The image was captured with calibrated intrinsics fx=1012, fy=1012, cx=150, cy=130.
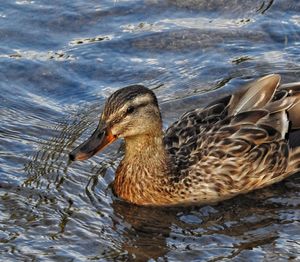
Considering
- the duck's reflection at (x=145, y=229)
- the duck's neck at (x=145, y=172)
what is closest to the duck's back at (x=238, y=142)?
the duck's neck at (x=145, y=172)

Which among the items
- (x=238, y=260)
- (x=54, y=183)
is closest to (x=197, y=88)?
(x=54, y=183)

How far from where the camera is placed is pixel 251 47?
39.3 feet

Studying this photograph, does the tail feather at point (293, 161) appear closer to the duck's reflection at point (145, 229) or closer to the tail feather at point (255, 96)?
the tail feather at point (255, 96)

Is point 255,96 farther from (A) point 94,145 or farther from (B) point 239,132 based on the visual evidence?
(A) point 94,145

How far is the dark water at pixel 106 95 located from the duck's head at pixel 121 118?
553 millimetres

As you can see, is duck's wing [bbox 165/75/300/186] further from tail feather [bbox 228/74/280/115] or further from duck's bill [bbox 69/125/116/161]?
duck's bill [bbox 69/125/116/161]

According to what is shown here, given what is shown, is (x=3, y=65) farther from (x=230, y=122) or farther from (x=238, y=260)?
(x=238, y=260)

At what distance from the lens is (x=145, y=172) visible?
9.44 metres

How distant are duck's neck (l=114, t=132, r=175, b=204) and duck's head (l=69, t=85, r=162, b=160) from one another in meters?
0.27

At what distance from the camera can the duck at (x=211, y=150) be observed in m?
9.28

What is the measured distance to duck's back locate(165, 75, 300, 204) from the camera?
934cm

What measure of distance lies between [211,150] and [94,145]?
3.82 ft

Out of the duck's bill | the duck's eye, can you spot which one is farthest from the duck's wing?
the duck's bill

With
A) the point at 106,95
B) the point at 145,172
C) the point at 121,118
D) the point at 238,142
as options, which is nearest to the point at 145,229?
the point at 145,172
